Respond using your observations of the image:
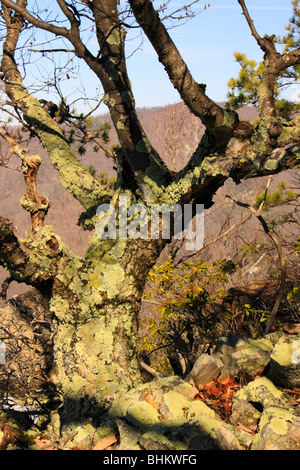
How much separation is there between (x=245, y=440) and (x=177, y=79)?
2.46 m

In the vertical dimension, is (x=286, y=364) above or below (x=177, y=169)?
below

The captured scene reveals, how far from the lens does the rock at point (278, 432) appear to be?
2.34 metres

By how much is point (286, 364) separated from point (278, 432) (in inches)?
25.3

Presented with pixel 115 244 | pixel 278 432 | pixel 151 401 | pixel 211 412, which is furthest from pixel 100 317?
pixel 278 432

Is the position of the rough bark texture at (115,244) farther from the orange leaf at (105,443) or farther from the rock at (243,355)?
the rock at (243,355)

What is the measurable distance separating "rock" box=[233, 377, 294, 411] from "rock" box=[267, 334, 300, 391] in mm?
91

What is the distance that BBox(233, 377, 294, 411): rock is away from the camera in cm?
286

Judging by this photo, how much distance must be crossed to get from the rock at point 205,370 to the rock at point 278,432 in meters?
0.89

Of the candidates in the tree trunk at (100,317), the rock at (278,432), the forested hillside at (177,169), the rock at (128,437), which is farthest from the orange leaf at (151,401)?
the forested hillside at (177,169)

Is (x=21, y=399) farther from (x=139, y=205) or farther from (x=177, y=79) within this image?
(x=177, y=79)

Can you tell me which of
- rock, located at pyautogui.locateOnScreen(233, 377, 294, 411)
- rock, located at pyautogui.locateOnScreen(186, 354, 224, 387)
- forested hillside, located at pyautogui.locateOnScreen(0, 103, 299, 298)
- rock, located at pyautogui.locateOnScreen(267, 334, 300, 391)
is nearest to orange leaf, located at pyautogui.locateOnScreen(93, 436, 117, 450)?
rock, located at pyautogui.locateOnScreen(186, 354, 224, 387)

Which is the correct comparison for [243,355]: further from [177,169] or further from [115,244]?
[177,169]

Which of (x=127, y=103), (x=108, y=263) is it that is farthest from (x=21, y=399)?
(x=127, y=103)

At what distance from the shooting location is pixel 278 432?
2.38 meters
